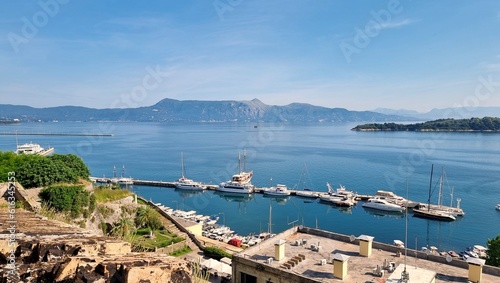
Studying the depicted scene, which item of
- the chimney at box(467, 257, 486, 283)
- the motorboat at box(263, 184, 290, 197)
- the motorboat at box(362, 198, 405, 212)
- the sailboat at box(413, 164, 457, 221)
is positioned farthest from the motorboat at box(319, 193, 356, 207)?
the chimney at box(467, 257, 486, 283)

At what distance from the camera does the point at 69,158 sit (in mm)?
33938

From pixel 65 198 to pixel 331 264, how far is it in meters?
20.9

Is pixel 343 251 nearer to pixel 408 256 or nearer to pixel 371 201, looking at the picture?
pixel 408 256

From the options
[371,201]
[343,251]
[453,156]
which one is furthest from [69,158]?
[453,156]

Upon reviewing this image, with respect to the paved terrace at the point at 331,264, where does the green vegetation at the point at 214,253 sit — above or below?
below

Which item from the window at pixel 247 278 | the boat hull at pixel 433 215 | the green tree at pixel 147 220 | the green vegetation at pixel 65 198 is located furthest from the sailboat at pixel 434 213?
the green vegetation at pixel 65 198

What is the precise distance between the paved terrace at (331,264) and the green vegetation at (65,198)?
1628 centimetres

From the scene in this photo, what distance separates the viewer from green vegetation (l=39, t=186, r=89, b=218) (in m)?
25.1

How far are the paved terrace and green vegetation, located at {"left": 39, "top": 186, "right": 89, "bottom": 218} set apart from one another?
641 inches

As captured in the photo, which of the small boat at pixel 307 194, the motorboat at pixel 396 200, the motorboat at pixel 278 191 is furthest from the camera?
the motorboat at pixel 278 191

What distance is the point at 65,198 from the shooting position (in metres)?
25.7

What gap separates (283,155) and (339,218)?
58725 mm

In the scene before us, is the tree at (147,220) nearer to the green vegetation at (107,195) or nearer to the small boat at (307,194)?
the green vegetation at (107,195)

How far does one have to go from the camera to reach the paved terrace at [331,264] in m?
14.1
